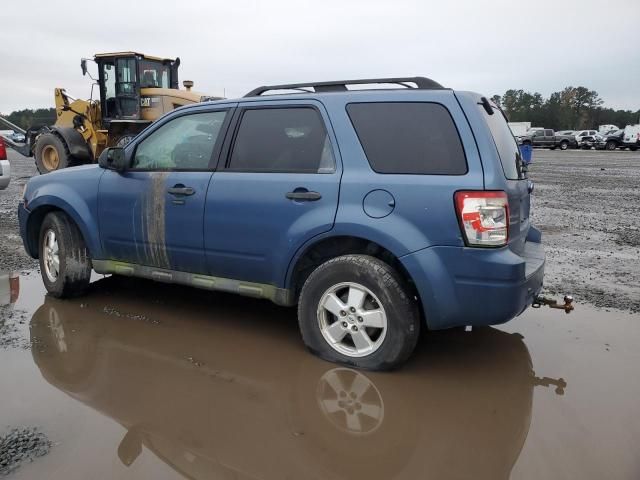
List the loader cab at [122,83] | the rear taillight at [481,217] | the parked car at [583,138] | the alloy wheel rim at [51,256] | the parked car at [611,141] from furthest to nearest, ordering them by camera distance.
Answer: the parked car at [583,138], the parked car at [611,141], the loader cab at [122,83], the alloy wheel rim at [51,256], the rear taillight at [481,217]

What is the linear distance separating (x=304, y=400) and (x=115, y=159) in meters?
2.65

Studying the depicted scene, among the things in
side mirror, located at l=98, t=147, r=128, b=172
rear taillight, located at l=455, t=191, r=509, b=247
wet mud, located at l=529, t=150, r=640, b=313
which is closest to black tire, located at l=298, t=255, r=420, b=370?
rear taillight, located at l=455, t=191, r=509, b=247

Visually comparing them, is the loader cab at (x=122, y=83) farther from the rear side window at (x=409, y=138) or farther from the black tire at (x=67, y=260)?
the rear side window at (x=409, y=138)

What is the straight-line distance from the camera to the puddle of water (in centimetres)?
258

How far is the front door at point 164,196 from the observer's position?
4.14 meters

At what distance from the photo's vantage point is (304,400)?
10.4 feet

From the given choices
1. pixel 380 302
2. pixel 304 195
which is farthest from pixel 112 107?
pixel 380 302

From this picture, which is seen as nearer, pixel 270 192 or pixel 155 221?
pixel 270 192

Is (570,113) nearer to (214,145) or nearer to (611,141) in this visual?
(611,141)

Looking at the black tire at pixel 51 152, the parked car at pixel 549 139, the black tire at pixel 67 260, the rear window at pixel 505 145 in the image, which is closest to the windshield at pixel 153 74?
the black tire at pixel 51 152

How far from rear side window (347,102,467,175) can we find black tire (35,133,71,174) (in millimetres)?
12533

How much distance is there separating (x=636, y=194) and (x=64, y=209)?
1333cm

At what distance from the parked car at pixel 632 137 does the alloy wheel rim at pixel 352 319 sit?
43101 mm

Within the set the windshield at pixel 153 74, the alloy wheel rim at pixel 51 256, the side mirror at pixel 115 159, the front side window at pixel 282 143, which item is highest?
Result: the windshield at pixel 153 74
